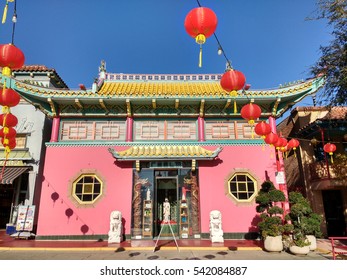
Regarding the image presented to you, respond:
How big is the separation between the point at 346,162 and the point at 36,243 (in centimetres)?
1422

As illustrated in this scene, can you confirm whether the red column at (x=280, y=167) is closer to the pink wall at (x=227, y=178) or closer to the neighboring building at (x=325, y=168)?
the pink wall at (x=227, y=178)

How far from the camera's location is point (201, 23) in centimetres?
413

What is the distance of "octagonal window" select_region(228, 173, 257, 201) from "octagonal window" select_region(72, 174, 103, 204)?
5661mm

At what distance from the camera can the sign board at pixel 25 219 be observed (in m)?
9.71

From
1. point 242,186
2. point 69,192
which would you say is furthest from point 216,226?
point 69,192

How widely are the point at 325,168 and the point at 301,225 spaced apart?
18.8 feet

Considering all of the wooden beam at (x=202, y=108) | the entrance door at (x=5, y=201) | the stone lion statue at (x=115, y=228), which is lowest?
the stone lion statue at (x=115, y=228)

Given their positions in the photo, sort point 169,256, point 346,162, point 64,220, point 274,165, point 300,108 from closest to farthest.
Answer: point 169,256, point 64,220, point 274,165, point 346,162, point 300,108

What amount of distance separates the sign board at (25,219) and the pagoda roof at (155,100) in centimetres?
430

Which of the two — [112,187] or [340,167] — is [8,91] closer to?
[112,187]

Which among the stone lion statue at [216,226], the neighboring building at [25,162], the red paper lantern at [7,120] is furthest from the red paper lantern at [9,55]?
the stone lion statue at [216,226]

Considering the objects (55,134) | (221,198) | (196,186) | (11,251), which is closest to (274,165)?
(221,198)

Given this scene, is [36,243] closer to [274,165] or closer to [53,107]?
[53,107]

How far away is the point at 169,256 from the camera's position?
6.96 meters
